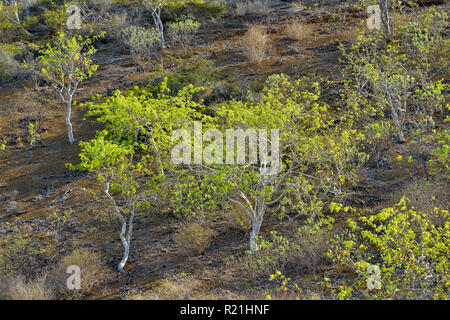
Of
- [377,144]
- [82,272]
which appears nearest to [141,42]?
[377,144]

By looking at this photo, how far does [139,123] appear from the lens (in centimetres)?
894

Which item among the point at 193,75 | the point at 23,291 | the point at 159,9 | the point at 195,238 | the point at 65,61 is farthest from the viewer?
the point at 159,9

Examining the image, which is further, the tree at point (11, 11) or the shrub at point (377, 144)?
the tree at point (11, 11)

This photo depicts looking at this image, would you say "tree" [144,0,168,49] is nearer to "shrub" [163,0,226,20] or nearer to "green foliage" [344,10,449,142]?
"shrub" [163,0,226,20]

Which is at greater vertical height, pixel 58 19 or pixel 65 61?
pixel 58 19

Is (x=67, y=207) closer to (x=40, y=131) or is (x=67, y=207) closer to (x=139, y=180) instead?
(x=139, y=180)

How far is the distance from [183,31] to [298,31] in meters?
6.22

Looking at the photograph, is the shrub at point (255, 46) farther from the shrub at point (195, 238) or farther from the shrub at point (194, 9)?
the shrub at point (195, 238)

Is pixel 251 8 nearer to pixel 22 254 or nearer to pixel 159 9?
pixel 159 9

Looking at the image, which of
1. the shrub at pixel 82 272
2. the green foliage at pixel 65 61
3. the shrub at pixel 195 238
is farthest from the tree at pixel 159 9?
the shrub at pixel 82 272

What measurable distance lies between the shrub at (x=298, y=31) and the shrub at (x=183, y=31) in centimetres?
482

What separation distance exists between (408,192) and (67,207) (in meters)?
8.80

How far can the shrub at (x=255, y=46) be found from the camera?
17781 mm

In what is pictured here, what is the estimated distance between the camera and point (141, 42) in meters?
18.2
